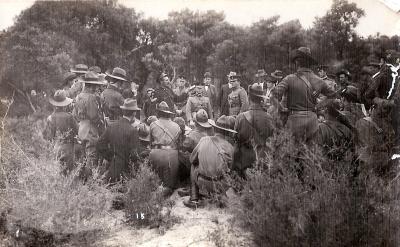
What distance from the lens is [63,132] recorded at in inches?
285

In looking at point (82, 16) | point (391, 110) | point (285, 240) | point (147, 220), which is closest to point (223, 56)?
point (82, 16)

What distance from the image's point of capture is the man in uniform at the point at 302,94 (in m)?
6.54

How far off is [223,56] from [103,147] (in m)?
3.05

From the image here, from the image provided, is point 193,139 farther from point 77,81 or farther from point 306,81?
point 77,81

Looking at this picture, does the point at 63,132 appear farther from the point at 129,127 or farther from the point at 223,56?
the point at 223,56

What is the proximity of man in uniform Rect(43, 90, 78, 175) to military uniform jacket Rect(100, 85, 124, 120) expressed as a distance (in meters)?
0.56

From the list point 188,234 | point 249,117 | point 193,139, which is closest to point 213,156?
point 193,139

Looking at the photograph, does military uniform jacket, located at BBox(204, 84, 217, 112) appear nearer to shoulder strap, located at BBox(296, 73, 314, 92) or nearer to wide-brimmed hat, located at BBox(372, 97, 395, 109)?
shoulder strap, located at BBox(296, 73, 314, 92)

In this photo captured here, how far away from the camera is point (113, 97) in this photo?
25.3 ft

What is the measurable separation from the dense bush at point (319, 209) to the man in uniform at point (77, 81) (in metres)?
3.83

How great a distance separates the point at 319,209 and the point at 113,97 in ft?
12.9

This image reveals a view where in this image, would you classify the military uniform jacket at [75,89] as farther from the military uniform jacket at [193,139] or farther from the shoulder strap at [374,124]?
the shoulder strap at [374,124]

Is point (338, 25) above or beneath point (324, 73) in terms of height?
above

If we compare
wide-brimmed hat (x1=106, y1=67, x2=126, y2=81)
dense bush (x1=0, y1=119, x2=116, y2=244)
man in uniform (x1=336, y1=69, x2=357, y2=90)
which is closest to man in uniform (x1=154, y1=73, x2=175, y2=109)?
wide-brimmed hat (x1=106, y1=67, x2=126, y2=81)
